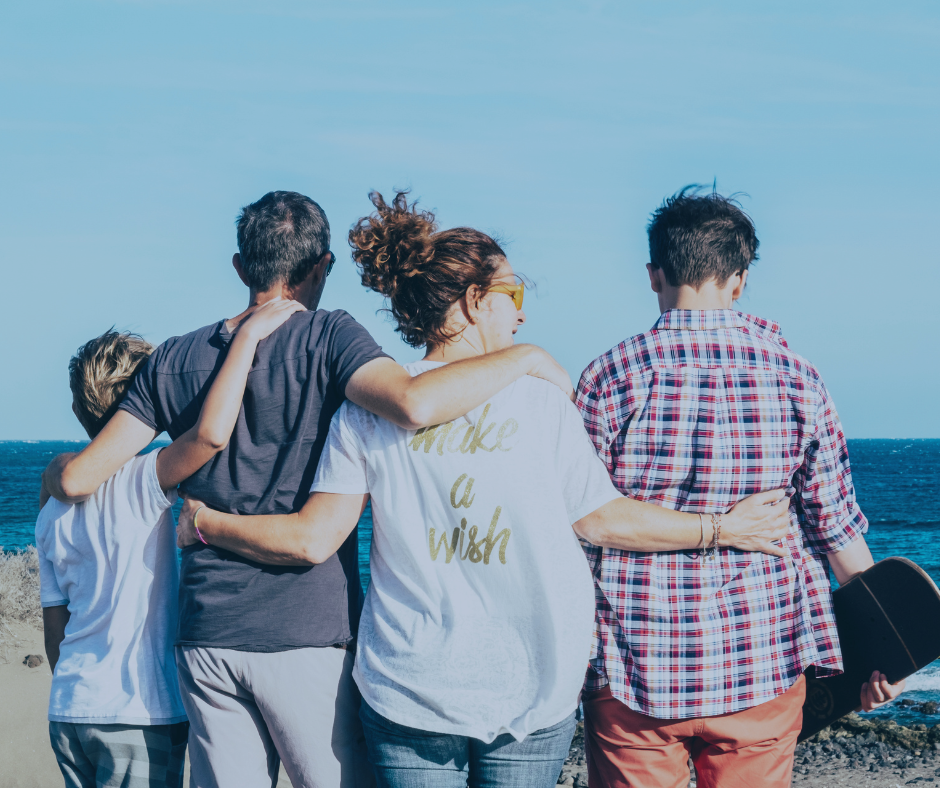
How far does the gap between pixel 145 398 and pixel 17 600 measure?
9.51 metres

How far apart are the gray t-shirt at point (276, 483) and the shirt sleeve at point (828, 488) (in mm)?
1267

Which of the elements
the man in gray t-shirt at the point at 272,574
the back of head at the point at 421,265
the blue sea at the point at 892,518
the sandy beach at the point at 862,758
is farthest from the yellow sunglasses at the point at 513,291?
the blue sea at the point at 892,518

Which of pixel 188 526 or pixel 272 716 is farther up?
pixel 188 526

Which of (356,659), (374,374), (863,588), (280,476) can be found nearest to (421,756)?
(356,659)

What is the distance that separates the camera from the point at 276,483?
205 centimetres

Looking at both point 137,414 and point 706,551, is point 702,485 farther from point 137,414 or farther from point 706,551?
point 137,414

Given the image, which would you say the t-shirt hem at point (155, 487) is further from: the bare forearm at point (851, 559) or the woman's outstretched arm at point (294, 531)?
the bare forearm at point (851, 559)

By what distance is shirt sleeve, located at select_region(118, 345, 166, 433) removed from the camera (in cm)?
222

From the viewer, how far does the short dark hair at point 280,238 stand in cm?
224

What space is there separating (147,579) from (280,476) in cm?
56

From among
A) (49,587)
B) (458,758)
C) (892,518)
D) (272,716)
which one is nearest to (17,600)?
(49,587)

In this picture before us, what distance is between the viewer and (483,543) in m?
1.80

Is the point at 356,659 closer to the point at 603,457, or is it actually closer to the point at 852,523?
the point at 603,457

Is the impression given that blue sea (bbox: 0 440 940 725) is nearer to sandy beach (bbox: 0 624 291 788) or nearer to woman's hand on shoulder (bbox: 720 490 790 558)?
sandy beach (bbox: 0 624 291 788)
